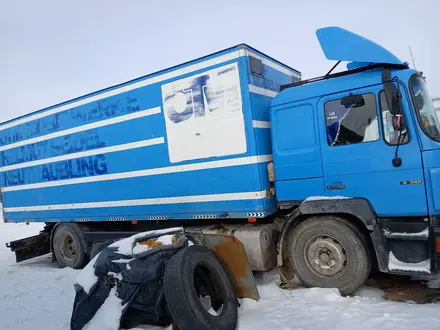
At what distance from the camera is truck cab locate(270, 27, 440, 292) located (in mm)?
3875

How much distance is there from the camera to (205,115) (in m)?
5.08

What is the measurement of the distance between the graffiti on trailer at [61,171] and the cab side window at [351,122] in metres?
4.11

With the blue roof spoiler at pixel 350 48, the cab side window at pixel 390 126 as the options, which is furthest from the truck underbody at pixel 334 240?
the blue roof spoiler at pixel 350 48

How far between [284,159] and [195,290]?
212cm

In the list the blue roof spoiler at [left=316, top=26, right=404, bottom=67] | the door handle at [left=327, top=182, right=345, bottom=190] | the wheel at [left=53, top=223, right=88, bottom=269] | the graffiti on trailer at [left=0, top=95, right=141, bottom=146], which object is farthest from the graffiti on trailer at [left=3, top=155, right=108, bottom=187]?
the blue roof spoiler at [left=316, top=26, right=404, bottom=67]

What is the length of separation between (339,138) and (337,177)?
505 millimetres

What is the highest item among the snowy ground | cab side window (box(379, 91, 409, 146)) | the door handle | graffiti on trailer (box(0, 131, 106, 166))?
graffiti on trailer (box(0, 131, 106, 166))

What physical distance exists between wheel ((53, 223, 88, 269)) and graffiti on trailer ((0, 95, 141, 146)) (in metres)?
2.18

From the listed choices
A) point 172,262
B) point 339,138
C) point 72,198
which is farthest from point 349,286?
point 72,198

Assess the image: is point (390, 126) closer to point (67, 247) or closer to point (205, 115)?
point (205, 115)

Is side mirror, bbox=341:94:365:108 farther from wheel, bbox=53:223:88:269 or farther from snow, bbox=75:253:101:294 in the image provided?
wheel, bbox=53:223:88:269

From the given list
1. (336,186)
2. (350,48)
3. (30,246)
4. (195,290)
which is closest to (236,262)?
(195,290)

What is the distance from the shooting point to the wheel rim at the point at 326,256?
4328 mm

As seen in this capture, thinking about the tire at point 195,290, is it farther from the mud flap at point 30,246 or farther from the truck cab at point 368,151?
the mud flap at point 30,246
